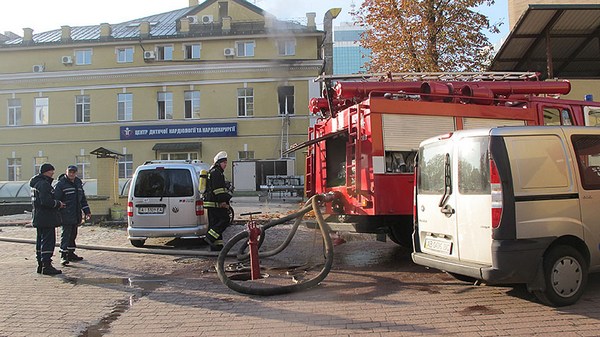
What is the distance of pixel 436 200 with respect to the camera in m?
5.62

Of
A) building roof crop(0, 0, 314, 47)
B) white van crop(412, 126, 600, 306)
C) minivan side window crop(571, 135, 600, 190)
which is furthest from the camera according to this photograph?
building roof crop(0, 0, 314, 47)

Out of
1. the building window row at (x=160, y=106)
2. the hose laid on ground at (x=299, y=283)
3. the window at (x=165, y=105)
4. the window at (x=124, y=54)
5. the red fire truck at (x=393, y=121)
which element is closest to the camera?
the hose laid on ground at (x=299, y=283)

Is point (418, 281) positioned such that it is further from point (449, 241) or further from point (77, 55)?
point (77, 55)

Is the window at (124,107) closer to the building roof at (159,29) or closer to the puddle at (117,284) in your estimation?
the building roof at (159,29)

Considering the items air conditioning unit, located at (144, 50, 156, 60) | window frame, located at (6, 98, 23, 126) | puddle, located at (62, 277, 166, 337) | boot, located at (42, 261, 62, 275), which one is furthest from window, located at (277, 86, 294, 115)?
puddle, located at (62, 277, 166, 337)

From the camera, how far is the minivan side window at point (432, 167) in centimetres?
557

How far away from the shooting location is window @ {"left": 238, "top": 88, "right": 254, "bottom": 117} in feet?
102

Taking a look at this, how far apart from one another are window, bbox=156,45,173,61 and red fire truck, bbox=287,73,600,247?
24979mm

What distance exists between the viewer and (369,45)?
17859 mm

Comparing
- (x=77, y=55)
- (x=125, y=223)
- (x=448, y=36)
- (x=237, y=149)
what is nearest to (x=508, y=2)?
(x=448, y=36)

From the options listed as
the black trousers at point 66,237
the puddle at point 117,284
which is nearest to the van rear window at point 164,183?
the black trousers at point 66,237

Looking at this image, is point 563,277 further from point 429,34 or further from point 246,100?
point 246,100

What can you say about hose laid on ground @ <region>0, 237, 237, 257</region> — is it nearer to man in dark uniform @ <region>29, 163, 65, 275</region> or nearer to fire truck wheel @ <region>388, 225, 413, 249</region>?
man in dark uniform @ <region>29, 163, 65, 275</region>

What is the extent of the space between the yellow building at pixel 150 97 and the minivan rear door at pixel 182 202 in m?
20.5
